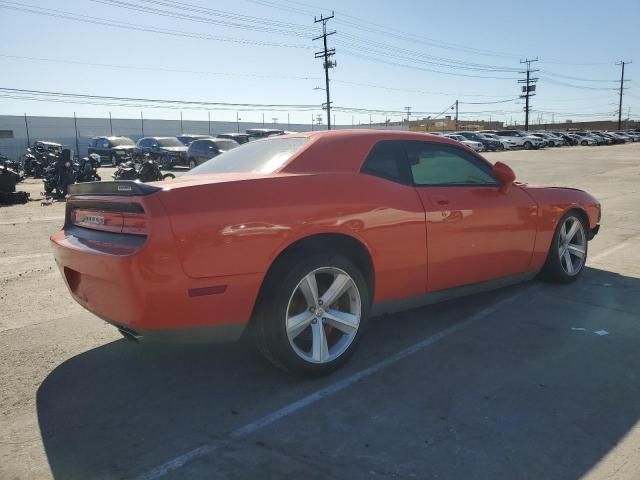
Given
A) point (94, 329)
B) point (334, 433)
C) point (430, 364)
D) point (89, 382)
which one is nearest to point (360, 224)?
point (430, 364)

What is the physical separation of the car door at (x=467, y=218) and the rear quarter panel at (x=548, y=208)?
4.6 inches

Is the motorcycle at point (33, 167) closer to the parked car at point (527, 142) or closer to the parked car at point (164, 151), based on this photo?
the parked car at point (164, 151)

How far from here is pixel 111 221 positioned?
3049 mm

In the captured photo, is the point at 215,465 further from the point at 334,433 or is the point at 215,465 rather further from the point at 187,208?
the point at 187,208

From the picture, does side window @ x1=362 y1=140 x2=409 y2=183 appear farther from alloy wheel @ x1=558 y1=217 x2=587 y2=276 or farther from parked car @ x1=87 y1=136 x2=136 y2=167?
parked car @ x1=87 y1=136 x2=136 y2=167

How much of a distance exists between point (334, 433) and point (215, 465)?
0.62 meters

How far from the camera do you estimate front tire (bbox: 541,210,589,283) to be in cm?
509

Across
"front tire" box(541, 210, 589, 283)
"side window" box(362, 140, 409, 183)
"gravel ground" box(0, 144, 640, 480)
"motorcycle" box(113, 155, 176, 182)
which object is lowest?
"gravel ground" box(0, 144, 640, 480)

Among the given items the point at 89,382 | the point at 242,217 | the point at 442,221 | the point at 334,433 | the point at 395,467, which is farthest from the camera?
the point at 442,221

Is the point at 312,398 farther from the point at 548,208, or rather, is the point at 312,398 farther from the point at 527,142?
the point at 527,142

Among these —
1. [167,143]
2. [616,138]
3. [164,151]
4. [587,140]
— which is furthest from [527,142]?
[164,151]

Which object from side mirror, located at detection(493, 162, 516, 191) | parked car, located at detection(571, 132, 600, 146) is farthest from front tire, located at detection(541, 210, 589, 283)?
parked car, located at detection(571, 132, 600, 146)

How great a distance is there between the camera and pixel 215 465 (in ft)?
8.04

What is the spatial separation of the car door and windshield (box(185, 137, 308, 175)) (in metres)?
0.93
